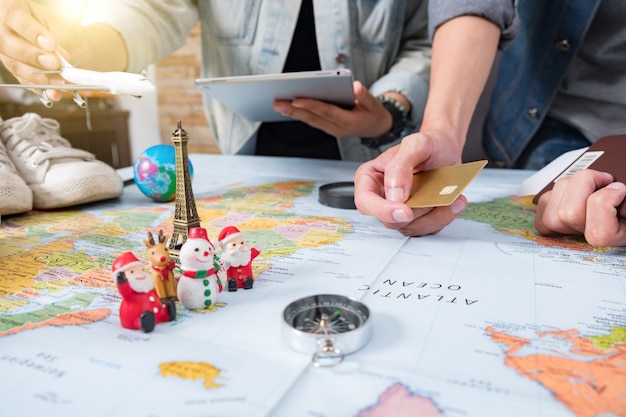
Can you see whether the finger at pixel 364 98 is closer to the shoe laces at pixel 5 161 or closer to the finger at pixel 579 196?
the finger at pixel 579 196

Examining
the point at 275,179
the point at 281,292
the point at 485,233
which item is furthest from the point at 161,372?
the point at 275,179

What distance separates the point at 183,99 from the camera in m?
3.40

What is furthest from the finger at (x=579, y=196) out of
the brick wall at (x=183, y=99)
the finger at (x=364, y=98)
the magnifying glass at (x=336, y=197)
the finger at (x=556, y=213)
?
the brick wall at (x=183, y=99)

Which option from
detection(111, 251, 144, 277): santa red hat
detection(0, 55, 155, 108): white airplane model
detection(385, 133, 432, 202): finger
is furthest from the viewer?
detection(385, 133, 432, 202): finger

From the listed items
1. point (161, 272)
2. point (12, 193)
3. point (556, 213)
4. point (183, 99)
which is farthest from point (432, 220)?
point (183, 99)

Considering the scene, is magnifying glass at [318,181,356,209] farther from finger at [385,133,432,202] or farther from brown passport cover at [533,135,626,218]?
brown passport cover at [533,135,626,218]

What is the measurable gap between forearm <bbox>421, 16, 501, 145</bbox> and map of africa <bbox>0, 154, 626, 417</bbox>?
0.21m

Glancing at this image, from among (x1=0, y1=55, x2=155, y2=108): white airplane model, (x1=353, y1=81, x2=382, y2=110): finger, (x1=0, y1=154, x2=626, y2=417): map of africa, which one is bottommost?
(x1=0, y1=154, x2=626, y2=417): map of africa

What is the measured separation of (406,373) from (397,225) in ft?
1.14

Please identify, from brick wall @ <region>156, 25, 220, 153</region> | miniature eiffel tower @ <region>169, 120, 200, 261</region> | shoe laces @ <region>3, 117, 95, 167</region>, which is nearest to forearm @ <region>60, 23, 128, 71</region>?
shoe laces @ <region>3, 117, 95, 167</region>

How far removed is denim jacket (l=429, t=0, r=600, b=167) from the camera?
1.04 meters

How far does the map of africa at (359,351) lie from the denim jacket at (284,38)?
57 centimetres

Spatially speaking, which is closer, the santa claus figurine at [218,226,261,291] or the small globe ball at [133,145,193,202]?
the santa claus figurine at [218,226,261,291]

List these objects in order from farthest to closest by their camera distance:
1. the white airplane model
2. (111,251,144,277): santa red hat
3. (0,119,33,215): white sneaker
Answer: (0,119,33,215): white sneaker < the white airplane model < (111,251,144,277): santa red hat
